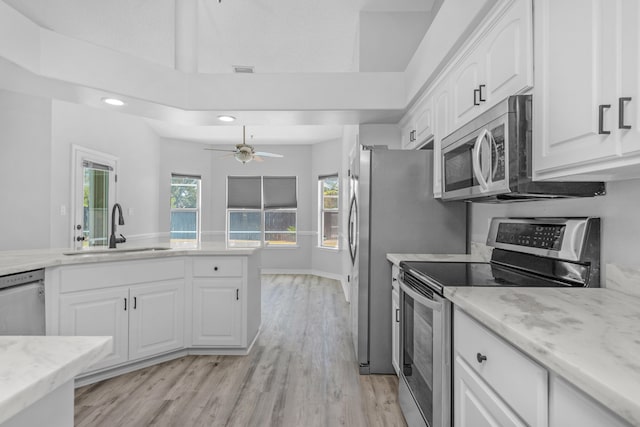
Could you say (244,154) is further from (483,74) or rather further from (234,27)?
(483,74)

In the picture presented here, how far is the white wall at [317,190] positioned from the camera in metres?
6.67

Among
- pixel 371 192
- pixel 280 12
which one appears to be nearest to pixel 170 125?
pixel 280 12

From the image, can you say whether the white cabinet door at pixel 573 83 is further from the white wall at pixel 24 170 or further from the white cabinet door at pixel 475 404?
the white wall at pixel 24 170

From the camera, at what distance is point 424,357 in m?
1.74

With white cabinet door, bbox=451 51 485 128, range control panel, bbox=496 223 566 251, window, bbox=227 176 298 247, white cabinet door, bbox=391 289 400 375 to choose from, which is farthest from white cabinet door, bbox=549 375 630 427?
window, bbox=227 176 298 247

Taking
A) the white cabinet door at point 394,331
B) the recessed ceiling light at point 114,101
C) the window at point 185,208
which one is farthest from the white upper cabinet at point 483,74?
the window at point 185,208

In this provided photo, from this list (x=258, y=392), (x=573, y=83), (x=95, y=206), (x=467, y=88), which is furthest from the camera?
(x=95, y=206)

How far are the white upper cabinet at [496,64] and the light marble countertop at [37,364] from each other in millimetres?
1615

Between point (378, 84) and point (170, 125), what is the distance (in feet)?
14.8

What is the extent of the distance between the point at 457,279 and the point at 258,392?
1.57m

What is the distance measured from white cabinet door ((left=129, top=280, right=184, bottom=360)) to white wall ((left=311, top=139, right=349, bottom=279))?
3.76 metres

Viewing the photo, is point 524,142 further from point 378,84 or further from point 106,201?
point 106,201

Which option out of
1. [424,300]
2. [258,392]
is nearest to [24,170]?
[258,392]

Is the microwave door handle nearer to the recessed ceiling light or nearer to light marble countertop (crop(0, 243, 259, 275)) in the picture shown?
light marble countertop (crop(0, 243, 259, 275))
